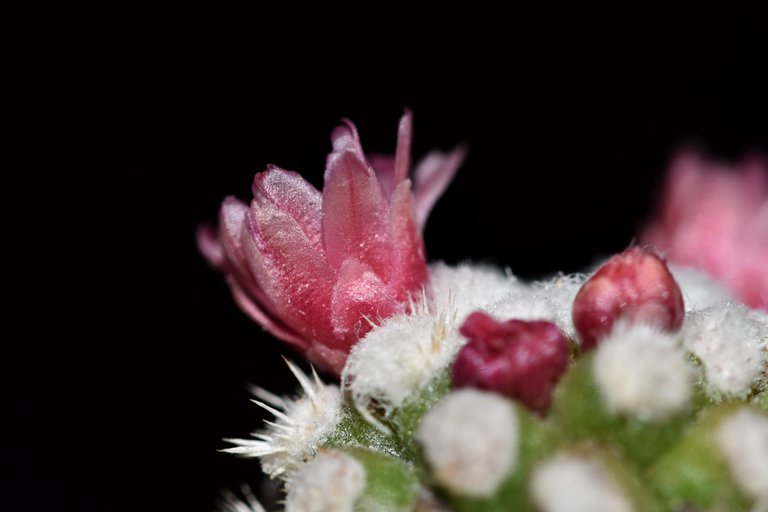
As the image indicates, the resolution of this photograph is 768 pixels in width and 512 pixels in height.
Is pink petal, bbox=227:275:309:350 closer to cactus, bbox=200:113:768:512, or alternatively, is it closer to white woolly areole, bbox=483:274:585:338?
cactus, bbox=200:113:768:512

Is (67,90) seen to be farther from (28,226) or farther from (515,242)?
(515,242)

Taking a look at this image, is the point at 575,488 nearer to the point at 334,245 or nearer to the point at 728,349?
the point at 728,349

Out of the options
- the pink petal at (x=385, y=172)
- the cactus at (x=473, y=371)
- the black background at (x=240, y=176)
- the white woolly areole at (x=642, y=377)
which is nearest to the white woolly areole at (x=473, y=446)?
the cactus at (x=473, y=371)

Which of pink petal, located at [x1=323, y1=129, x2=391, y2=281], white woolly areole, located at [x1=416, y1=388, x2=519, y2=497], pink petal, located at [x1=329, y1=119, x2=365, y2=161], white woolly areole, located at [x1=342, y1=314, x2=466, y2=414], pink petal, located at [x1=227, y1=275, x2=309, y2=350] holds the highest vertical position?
pink petal, located at [x1=329, y1=119, x2=365, y2=161]

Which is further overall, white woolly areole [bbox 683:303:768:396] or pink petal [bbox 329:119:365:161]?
pink petal [bbox 329:119:365:161]

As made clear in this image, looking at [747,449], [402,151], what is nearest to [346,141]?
[402,151]

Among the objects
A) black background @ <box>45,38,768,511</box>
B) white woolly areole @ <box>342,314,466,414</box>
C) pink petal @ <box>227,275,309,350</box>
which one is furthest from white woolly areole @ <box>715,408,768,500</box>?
black background @ <box>45,38,768,511</box>

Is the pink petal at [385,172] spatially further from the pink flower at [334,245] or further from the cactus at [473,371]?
the pink flower at [334,245]
